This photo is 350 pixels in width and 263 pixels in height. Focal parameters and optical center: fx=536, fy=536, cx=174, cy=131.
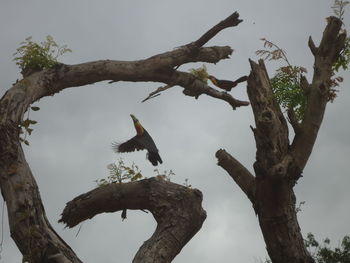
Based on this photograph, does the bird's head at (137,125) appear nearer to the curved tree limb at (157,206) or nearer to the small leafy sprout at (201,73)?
the small leafy sprout at (201,73)

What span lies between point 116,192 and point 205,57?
8.71ft

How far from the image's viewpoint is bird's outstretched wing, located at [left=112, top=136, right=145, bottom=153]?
7895mm

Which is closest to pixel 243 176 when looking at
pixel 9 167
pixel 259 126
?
pixel 259 126

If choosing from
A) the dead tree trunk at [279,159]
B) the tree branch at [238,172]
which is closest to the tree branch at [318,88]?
the dead tree trunk at [279,159]

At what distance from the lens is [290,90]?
6.13 metres

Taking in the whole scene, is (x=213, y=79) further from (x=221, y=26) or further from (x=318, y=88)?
(x=318, y=88)

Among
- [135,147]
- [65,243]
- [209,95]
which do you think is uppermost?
[209,95]

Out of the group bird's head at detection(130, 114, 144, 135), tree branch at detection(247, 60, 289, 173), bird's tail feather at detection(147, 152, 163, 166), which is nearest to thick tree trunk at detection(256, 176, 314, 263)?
tree branch at detection(247, 60, 289, 173)

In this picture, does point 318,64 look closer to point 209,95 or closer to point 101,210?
point 209,95

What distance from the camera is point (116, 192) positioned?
5758mm

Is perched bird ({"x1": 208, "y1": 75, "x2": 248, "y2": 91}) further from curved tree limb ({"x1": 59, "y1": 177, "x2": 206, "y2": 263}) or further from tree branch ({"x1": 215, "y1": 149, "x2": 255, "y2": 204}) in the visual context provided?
curved tree limb ({"x1": 59, "y1": 177, "x2": 206, "y2": 263})

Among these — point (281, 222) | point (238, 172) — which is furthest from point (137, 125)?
point (281, 222)

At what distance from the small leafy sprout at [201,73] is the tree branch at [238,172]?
1.73 m

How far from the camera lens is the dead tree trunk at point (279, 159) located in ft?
17.6
